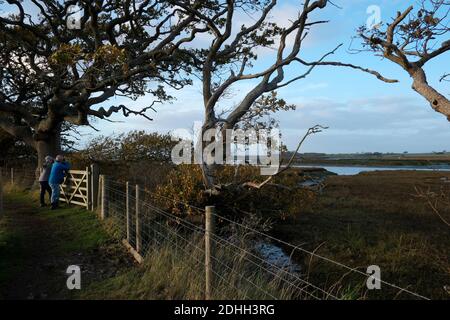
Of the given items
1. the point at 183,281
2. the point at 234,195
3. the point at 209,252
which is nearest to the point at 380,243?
the point at 234,195

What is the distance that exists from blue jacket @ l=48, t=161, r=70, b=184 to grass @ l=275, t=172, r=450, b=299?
26.4ft

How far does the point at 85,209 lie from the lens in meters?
16.1

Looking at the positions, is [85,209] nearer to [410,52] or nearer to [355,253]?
[355,253]

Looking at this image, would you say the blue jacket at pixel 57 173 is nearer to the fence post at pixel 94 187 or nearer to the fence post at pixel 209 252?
the fence post at pixel 94 187

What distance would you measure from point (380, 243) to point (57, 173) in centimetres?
1146

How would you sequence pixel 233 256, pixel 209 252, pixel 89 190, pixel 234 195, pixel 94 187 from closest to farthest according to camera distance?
pixel 209 252
pixel 233 256
pixel 234 195
pixel 94 187
pixel 89 190

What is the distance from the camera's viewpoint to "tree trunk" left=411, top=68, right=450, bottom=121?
686cm

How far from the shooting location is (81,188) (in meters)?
17.1

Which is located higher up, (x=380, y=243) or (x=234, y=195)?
(x=234, y=195)

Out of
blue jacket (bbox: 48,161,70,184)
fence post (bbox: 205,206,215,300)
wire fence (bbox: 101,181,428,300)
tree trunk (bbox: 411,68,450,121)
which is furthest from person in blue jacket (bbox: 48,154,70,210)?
tree trunk (bbox: 411,68,450,121)

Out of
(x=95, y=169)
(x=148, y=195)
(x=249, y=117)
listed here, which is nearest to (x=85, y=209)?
(x=95, y=169)

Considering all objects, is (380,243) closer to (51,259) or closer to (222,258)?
(222,258)

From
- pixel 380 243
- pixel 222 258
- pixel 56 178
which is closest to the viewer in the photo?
pixel 222 258
